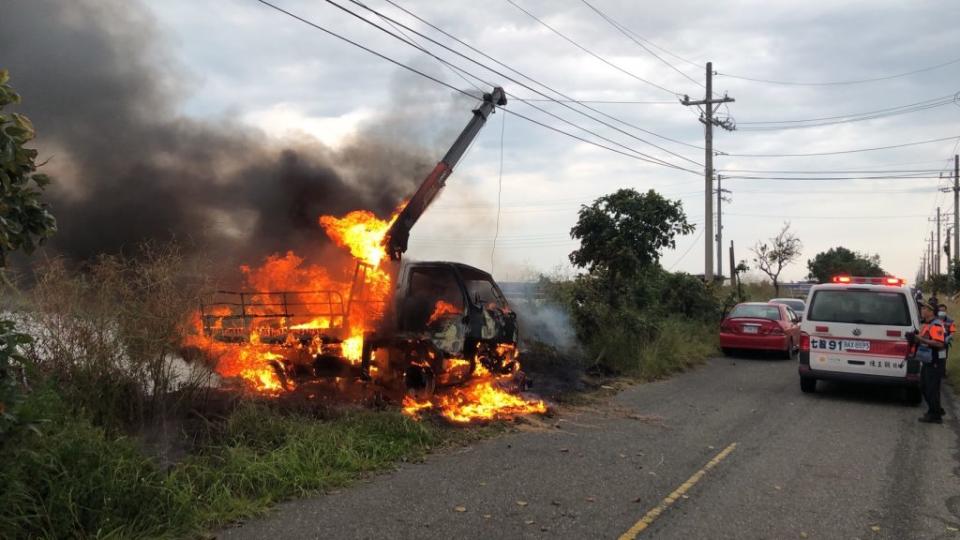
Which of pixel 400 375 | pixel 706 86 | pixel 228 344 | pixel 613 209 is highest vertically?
pixel 706 86

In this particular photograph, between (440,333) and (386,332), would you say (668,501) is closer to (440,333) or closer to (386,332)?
(440,333)

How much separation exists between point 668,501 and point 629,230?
941cm

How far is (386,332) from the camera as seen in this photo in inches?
335

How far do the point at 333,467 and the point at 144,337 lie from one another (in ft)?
6.60

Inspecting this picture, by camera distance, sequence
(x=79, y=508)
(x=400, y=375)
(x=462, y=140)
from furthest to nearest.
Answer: (x=462, y=140) < (x=400, y=375) < (x=79, y=508)

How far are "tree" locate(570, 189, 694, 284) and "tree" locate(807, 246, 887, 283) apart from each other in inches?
1668

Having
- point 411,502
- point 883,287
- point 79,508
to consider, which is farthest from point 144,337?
point 883,287

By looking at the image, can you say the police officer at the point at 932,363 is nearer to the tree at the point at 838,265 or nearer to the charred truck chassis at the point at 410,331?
the charred truck chassis at the point at 410,331

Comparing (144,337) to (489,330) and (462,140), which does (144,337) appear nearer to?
(489,330)

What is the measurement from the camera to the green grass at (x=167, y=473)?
4035 mm

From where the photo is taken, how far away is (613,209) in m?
14.4

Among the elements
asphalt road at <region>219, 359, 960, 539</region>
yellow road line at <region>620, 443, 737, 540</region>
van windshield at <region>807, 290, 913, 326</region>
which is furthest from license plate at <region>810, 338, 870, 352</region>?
yellow road line at <region>620, 443, 737, 540</region>

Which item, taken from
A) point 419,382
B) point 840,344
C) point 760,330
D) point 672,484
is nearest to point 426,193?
point 419,382

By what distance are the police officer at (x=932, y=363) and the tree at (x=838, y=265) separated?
1812 inches
